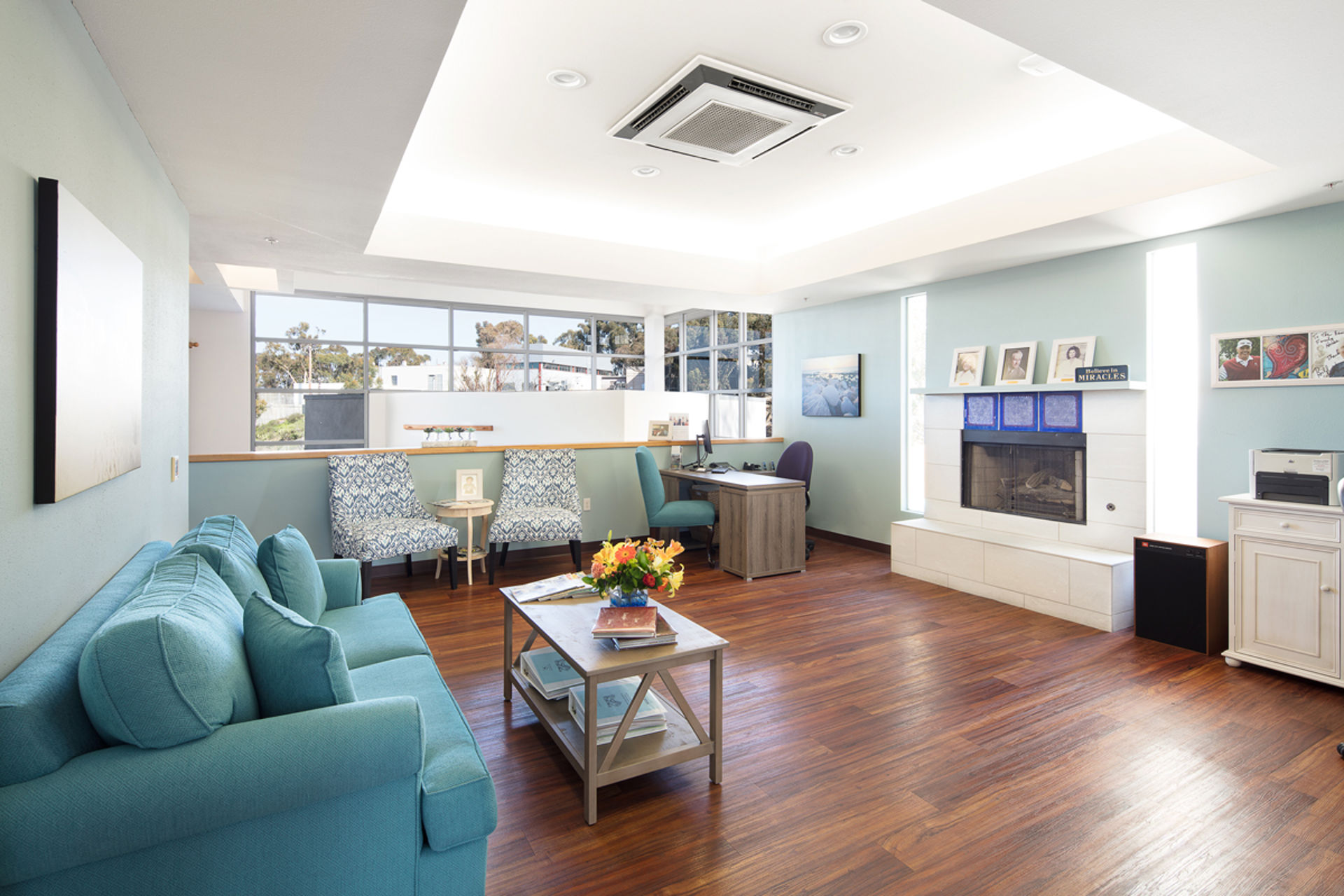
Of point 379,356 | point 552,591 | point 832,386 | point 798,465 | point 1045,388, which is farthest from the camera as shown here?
point 379,356

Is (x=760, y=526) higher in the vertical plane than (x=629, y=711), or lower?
higher

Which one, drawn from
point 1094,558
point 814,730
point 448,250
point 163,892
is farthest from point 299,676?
point 1094,558

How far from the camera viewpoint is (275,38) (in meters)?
1.92

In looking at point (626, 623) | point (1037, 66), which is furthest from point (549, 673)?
point (1037, 66)

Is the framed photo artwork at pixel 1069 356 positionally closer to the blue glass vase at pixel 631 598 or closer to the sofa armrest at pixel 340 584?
the blue glass vase at pixel 631 598

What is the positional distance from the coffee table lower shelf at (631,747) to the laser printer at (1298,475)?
10.1 ft

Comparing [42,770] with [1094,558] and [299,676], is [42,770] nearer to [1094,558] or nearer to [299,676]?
[299,676]

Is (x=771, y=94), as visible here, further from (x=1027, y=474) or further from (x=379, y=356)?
(x=379, y=356)

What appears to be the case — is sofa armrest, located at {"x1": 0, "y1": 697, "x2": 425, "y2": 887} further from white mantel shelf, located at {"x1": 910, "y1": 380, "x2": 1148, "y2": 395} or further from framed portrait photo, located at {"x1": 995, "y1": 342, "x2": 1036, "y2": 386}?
framed portrait photo, located at {"x1": 995, "y1": 342, "x2": 1036, "y2": 386}

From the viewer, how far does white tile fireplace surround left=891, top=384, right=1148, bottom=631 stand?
4.07 metres

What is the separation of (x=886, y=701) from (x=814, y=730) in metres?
0.47

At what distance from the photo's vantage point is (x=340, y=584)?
Answer: 3084 mm

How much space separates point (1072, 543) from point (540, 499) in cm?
392

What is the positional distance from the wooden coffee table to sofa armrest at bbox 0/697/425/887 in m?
→ 0.71
